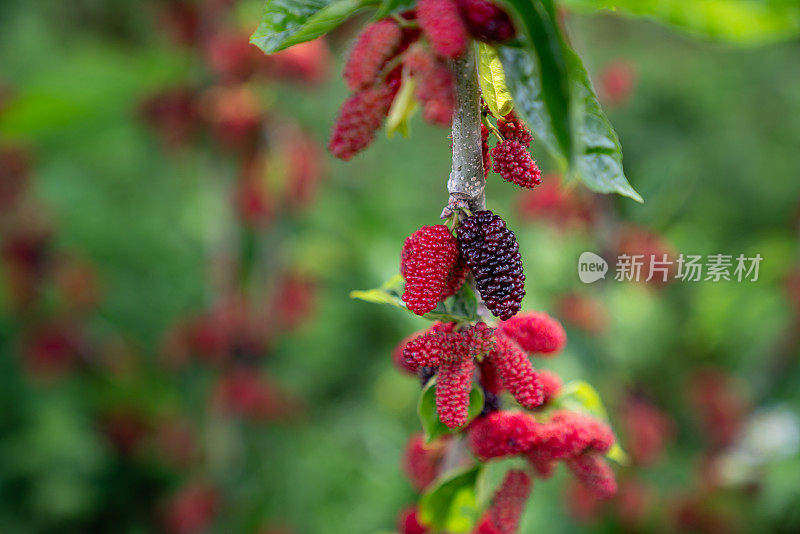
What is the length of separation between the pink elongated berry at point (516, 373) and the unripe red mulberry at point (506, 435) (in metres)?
0.02

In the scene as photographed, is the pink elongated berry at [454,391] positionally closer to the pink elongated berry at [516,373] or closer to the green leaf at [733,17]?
the pink elongated berry at [516,373]

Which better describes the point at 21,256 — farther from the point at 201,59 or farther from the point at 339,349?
A: the point at 339,349

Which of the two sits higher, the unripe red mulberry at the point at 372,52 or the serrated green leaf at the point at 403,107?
the unripe red mulberry at the point at 372,52

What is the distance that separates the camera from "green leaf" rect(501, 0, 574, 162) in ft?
1.31

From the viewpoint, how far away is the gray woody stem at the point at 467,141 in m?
0.48

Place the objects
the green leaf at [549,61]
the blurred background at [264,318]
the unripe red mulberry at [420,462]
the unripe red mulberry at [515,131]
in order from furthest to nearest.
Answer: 1. the blurred background at [264,318]
2. the unripe red mulberry at [420,462]
3. the unripe red mulberry at [515,131]
4. the green leaf at [549,61]

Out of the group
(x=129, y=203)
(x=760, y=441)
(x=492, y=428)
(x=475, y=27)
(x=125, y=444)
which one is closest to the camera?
(x=475, y=27)

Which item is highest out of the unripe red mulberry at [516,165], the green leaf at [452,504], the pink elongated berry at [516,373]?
the unripe red mulberry at [516,165]

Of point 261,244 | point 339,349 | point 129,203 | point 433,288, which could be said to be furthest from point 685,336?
point 433,288

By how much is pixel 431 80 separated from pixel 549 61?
76 mm

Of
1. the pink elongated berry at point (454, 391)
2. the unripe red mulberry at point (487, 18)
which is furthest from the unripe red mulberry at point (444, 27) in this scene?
the pink elongated berry at point (454, 391)

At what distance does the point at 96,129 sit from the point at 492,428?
155 centimetres

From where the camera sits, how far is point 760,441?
1.74 metres

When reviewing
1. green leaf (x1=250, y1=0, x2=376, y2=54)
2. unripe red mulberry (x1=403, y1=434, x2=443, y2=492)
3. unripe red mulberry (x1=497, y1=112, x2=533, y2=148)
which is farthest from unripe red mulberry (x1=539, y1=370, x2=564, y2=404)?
green leaf (x1=250, y1=0, x2=376, y2=54)
